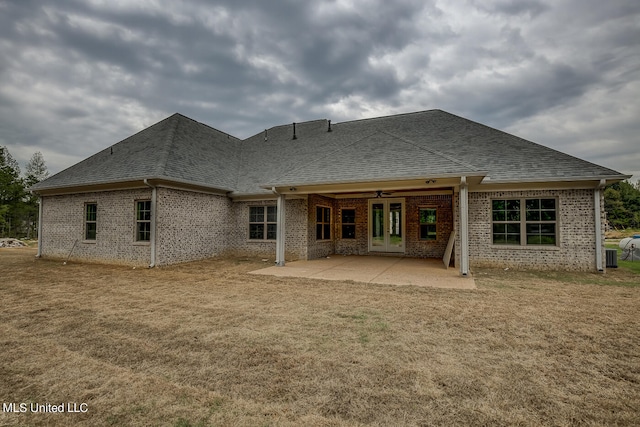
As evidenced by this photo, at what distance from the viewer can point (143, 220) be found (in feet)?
36.6

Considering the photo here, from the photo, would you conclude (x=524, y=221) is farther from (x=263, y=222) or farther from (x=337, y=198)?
(x=263, y=222)

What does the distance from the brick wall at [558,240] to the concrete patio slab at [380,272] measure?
1.64 m

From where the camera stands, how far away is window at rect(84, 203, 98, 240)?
12352 millimetres

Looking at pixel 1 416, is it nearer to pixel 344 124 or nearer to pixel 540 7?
pixel 540 7

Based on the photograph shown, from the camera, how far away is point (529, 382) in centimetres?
292

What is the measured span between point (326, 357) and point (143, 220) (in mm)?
10261

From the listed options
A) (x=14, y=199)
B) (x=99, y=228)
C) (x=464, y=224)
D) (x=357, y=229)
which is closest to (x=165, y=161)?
(x=99, y=228)

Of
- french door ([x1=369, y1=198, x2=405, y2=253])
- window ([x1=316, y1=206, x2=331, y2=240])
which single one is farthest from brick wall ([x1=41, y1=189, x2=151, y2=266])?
french door ([x1=369, y1=198, x2=405, y2=253])

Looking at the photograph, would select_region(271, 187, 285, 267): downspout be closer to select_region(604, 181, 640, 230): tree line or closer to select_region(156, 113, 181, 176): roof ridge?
select_region(156, 113, 181, 176): roof ridge

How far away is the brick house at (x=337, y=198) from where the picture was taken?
9.32m

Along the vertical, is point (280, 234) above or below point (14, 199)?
below

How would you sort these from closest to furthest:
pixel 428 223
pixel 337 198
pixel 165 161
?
pixel 165 161, pixel 428 223, pixel 337 198

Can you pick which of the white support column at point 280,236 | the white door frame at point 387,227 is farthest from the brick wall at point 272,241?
the white door frame at point 387,227

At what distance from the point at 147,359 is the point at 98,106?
62.9 feet
